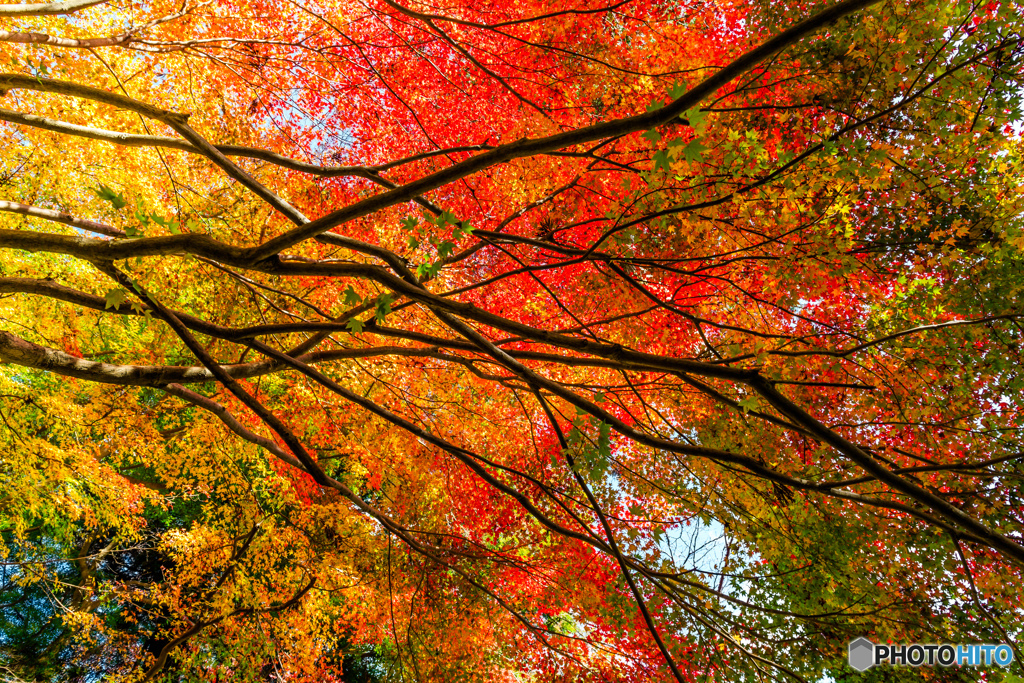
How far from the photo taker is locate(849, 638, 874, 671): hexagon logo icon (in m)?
4.62

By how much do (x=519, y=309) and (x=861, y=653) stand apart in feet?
16.0

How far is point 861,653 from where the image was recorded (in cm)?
478

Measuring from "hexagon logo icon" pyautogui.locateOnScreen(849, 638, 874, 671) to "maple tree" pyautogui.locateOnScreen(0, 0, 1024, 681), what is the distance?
0.49 feet

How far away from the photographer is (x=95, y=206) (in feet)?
24.7

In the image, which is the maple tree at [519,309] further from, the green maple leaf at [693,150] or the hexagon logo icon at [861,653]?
the green maple leaf at [693,150]

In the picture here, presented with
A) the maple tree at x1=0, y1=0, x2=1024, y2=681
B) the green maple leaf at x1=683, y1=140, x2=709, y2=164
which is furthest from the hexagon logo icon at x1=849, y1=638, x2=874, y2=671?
the green maple leaf at x1=683, y1=140, x2=709, y2=164

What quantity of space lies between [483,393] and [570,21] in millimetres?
4198

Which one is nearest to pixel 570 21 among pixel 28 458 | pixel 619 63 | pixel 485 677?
pixel 619 63

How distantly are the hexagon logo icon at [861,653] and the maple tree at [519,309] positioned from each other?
15 centimetres

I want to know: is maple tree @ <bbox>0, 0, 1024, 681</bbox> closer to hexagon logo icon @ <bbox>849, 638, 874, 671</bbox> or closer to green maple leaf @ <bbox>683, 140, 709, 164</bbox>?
hexagon logo icon @ <bbox>849, 638, 874, 671</bbox>

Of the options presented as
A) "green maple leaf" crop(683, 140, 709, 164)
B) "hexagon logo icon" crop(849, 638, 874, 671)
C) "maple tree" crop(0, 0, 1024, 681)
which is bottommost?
"hexagon logo icon" crop(849, 638, 874, 671)

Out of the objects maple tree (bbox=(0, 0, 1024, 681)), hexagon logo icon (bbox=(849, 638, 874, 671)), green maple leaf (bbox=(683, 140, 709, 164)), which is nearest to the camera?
green maple leaf (bbox=(683, 140, 709, 164))

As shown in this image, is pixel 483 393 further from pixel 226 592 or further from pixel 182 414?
pixel 182 414

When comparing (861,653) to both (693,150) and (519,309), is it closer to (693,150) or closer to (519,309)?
(519,309)
